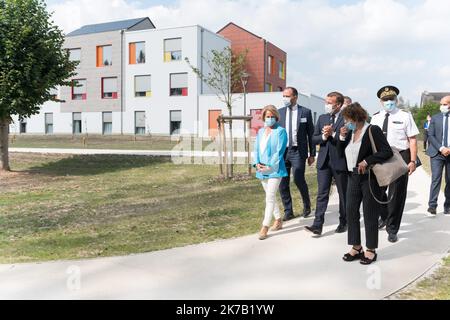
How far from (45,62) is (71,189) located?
4.33 metres

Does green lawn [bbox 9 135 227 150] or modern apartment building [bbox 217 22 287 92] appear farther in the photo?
modern apartment building [bbox 217 22 287 92]

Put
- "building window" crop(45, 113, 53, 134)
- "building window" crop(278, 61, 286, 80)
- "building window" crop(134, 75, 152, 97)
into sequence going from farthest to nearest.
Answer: "building window" crop(278, 61, 286, 80)
"building window" crop(45, 113, 53, 134)
"building window" crop(134, 75, 152, 97)

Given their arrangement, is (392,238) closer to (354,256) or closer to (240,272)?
(354,256)

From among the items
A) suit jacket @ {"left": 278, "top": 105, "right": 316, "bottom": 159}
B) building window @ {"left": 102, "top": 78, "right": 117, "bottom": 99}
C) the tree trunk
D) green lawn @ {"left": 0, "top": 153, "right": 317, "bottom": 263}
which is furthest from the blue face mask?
building window @ {"left": 102, "top": 78, "right": 117, "bottom": 99}

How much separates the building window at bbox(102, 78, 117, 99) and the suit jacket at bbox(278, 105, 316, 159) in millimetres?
36732

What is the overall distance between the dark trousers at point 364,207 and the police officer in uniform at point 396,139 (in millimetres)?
1003

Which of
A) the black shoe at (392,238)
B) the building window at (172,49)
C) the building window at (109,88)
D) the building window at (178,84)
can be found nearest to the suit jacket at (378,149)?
the black shoe at (392,238)

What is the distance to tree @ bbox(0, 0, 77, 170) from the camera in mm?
11438

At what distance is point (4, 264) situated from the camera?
4.57 metres

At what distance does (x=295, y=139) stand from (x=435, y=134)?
2.58 metres

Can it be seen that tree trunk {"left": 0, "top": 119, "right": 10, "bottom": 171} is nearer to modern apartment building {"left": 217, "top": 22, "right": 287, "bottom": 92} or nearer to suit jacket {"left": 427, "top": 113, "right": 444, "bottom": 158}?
suit jacket {"left": 427, "top": 113, "right": 444, "bottom": 158}

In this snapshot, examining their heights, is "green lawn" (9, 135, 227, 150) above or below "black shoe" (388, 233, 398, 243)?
above

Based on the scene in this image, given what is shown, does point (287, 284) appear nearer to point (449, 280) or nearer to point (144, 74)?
point (449, 280)

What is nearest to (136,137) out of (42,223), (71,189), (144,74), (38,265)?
(144,74)
